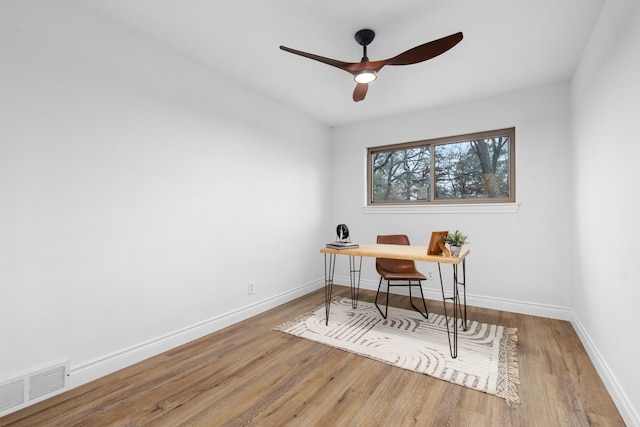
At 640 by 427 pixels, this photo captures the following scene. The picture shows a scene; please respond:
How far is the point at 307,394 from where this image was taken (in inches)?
72.3

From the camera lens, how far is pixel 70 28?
189 centimetres

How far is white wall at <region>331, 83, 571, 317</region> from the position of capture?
3.06 metres

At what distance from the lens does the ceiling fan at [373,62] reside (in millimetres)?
1807

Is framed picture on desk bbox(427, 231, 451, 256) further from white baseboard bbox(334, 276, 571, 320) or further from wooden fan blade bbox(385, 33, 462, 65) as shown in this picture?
white baseboard bbox(334, 276, 571, 320)

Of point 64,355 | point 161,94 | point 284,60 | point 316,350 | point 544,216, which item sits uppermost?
point 284,60

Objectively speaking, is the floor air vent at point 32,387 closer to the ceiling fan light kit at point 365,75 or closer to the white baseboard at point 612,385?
the ceiling fan light kit at point 365,75

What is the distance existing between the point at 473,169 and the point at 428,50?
7.14ft

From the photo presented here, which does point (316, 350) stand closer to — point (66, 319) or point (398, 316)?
point (398, 316)

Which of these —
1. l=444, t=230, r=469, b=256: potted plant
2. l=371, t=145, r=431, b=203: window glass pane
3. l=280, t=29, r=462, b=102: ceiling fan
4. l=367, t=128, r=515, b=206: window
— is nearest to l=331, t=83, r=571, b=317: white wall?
l=367, t=128, r=515, b=206: window

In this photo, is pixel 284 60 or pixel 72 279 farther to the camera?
pixel 284 60

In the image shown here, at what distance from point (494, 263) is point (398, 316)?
1.31 meters

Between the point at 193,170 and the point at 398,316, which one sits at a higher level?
the point at 193,170

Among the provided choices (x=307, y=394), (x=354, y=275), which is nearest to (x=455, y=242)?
(x=307, y=394)

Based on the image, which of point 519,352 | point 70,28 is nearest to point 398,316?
point 519,352
